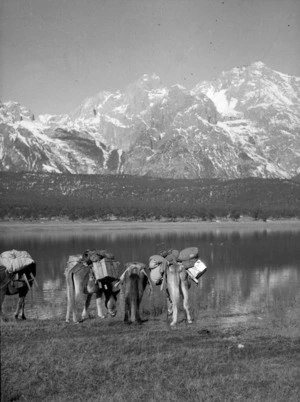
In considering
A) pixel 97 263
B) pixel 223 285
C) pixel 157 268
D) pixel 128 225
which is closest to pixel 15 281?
pixel 97 263

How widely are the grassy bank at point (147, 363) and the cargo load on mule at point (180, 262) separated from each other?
1.85 m

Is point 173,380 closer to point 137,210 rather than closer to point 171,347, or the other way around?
point 171,347

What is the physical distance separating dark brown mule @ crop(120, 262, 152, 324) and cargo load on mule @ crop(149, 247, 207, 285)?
0.55 m

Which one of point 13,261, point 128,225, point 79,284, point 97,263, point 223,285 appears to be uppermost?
point 13,261

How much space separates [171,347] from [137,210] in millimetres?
153642

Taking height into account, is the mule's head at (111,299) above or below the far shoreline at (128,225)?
above

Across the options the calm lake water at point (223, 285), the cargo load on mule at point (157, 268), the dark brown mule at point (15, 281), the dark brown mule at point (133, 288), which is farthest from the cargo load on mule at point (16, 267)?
the cargo load on mule at point (157, 268)

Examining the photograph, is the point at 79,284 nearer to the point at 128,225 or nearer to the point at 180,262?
the point at 180,262

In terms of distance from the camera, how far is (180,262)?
17000 millimetres

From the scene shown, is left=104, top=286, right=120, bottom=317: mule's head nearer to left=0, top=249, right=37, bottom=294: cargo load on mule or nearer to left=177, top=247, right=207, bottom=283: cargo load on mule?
left=0, top=249, right=37, bottom=294: cargo load on mule

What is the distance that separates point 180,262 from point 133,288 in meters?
1.56

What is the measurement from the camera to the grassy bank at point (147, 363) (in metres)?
9.55

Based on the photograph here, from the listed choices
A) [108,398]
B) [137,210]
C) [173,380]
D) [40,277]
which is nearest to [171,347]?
[173,380]

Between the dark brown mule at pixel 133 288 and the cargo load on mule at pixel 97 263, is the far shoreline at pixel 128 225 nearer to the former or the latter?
the cargo load on mule at pixel 97 263
